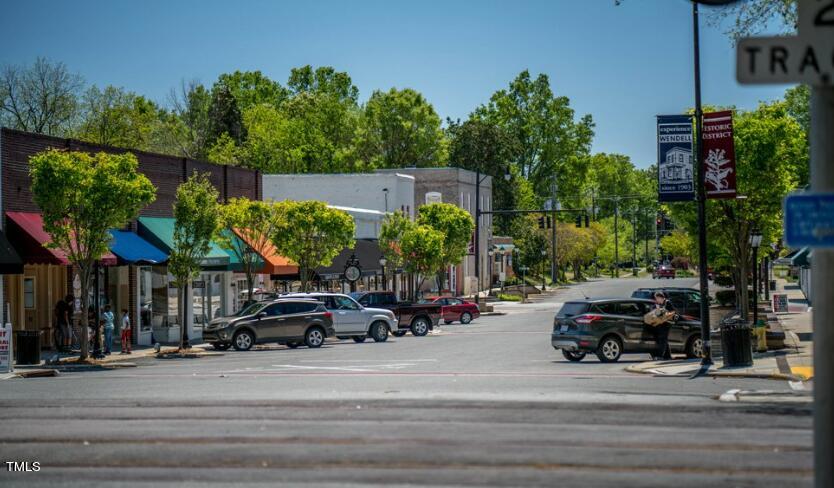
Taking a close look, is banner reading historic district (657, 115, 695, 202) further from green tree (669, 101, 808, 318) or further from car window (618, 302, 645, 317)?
green tree (669, 101, 808, 318)

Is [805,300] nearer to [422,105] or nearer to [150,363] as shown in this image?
[150,363]

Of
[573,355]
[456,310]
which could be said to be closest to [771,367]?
[573,355]

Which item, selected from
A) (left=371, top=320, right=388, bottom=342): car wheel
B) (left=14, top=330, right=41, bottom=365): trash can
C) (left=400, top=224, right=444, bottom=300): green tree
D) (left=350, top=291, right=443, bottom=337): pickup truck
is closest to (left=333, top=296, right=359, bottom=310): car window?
(left=371, top=320, right=388, bottom=342): car wheel

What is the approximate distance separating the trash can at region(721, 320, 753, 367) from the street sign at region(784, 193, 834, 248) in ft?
59.2

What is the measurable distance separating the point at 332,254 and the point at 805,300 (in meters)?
30.9

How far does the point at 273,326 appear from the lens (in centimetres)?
3712

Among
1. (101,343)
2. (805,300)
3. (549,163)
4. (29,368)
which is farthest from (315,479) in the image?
(549,163)

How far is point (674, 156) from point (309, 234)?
2235 centimetres

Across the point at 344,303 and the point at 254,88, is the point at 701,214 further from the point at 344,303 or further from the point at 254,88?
the point at 254,88

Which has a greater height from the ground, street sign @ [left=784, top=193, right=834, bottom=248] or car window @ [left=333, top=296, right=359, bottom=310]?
street sign @ [left=784, top=193, right=834, bottom=248]

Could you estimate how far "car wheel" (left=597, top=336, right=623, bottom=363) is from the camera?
29.3 m

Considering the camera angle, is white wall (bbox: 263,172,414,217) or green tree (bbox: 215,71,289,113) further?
green tree (bbox: 215,71,289,113)

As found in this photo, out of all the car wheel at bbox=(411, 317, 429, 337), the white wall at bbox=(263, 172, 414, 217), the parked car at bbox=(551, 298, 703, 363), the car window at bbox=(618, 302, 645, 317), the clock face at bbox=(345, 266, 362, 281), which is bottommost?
the car wheel at bbox=(411, 317, 429, 337)

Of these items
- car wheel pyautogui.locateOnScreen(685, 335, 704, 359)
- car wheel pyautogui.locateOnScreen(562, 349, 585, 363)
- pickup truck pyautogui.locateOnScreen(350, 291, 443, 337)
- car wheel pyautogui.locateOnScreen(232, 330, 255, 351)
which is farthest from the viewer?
pickup truck pyautogui.locateOnScreen(350, 291, 443, 337)
